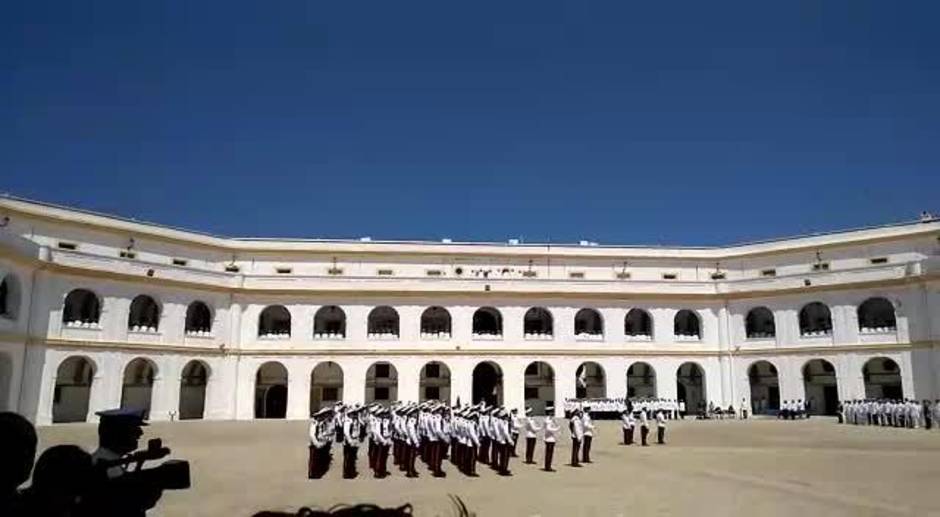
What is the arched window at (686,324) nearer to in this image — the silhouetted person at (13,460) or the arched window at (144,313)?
the arched window at (144,313)

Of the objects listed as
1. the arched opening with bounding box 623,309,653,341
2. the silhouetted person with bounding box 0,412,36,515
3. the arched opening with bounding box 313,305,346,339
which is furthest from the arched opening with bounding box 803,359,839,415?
the silhouetted person with bounding box 0,412,36,515

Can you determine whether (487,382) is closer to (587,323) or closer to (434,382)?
(434,382)

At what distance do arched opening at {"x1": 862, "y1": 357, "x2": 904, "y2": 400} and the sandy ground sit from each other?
18.4m

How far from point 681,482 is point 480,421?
222 inches

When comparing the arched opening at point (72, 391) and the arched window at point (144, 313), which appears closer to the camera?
the arched opening at point (72, 391)

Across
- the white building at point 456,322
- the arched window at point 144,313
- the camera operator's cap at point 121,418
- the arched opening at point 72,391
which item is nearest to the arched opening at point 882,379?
the white building at point 456,322

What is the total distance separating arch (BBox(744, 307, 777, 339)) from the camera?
4675 centimetres

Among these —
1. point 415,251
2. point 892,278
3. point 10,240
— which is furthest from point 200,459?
point 892,278

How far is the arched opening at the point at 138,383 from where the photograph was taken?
40.4m

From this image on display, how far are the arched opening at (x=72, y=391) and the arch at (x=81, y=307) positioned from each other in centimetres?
225

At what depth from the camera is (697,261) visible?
5028 cm

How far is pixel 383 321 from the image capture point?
1799 inches

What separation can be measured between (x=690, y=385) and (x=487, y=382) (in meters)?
13.5

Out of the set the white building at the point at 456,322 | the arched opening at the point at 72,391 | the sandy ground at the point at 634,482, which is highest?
the white building at the point at 456,322
